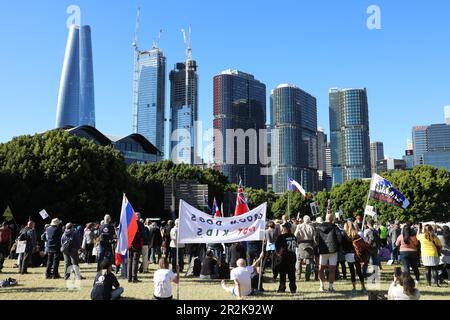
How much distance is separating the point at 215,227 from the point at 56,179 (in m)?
34.0

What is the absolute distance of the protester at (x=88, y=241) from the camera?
21391 millimetres

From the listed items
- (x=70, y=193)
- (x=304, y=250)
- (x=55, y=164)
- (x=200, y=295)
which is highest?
(x=55, y=164)

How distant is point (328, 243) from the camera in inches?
496

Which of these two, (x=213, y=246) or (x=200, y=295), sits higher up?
(x=213, y=246)

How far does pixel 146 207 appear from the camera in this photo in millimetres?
63188

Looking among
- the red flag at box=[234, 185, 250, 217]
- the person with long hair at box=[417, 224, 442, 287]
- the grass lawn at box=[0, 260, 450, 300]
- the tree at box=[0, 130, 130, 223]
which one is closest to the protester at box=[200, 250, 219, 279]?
the grass lawn at box=[0, 260, 450, 300]

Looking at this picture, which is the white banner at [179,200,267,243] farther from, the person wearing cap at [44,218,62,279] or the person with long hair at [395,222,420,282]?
the person wearing cap at [44,218,62,279]

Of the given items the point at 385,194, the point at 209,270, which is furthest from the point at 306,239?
the point at 385,194

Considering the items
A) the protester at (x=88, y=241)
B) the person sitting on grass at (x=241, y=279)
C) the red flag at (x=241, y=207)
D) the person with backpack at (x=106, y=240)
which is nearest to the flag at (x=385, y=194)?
the red flag at (x=241, y=207)
